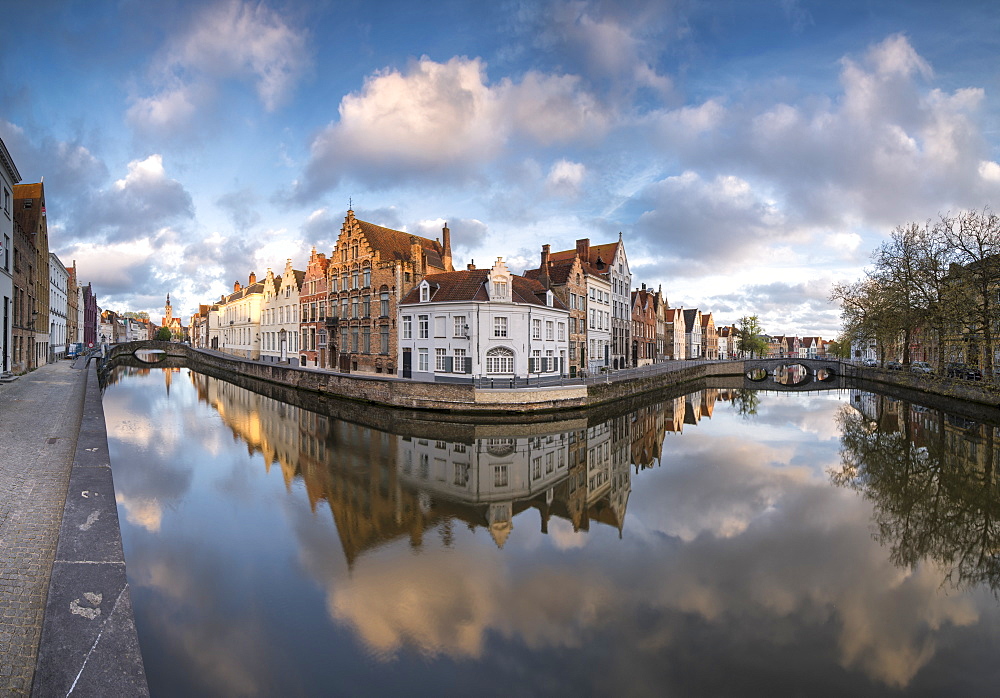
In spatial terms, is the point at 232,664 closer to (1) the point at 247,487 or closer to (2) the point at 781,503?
(1) the point at 247,487

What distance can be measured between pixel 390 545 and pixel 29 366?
98.1 feet

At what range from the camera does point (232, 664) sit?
551 cm

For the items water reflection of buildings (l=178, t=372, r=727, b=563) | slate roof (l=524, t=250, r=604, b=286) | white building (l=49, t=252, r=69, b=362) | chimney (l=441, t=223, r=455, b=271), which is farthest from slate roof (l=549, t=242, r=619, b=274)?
white building (l=49, t=252, r=69, b=362)

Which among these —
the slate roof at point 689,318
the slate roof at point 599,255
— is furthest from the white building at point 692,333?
the slate roof at point 599,255

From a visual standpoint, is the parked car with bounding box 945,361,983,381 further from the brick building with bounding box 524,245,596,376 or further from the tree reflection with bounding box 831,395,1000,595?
the brick building with bounding box 524,245,596,376

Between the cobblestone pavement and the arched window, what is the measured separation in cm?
1791

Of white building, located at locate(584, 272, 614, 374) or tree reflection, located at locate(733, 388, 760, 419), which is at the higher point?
white building, located at locate(584, 272, 614, 374)

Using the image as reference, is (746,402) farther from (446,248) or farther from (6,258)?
(6,258)

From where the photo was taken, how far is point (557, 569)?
316 inches

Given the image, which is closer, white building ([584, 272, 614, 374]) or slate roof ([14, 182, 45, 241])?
slate roof ([14, 182, 45, 241])

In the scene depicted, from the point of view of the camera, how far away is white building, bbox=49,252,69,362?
40.8 meters

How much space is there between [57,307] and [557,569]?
56020 mm

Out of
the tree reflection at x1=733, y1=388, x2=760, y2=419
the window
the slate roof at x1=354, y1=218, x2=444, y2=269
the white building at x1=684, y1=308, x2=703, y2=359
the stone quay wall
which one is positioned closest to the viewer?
the window

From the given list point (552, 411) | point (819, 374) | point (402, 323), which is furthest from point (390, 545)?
point (819, 374)
